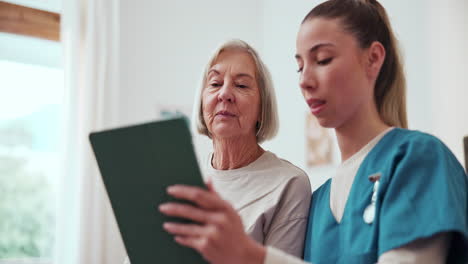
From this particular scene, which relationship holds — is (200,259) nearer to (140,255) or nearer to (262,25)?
(140,255)

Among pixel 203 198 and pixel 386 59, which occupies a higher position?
pixel 386 59

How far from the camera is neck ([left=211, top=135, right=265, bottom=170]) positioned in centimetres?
159

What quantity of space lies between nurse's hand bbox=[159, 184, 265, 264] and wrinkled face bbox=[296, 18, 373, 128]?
37 centimetres

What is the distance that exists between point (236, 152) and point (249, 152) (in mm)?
42

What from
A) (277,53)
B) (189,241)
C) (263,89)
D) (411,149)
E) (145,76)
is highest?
(277,53)

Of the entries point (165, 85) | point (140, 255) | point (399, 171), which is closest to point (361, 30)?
point (399, 171)

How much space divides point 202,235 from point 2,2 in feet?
11.4

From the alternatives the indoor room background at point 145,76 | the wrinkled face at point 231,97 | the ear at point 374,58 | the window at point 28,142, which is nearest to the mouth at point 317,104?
the ear at point 374,58

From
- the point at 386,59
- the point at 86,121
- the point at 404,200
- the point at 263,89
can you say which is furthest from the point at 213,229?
the point at 86,121

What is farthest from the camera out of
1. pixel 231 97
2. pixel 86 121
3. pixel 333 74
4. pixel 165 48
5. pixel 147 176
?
pixel 165 48

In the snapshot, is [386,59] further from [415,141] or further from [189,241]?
[189,241]

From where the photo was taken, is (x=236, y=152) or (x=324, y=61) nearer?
(x=324, y=61)

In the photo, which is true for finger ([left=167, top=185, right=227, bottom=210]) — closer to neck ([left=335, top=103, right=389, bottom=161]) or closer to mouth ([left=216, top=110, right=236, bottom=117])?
neck ([left=335, top=103, right=389, bottom=161])

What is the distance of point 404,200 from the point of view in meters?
0.92
